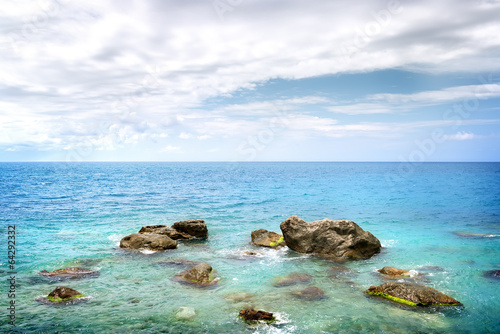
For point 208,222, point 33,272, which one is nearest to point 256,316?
point 33,272

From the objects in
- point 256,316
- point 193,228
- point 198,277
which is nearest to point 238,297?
point 256,316

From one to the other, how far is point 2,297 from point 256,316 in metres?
12.5

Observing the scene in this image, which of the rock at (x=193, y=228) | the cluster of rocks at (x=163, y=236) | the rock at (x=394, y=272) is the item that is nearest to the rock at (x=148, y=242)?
the cluster of rocks at (x=163, y=236)

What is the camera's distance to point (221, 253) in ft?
78.9

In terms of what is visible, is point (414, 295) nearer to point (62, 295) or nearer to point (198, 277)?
point (198, 277)

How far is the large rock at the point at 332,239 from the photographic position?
2289 cm

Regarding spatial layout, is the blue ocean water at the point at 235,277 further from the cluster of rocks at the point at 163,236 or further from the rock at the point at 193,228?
the rock at the point at 193,228

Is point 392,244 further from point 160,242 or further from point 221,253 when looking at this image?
point 160,242

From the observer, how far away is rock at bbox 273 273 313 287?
17688mm

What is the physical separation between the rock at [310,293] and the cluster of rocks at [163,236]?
12312 millimetres

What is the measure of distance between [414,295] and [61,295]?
55.1 ft

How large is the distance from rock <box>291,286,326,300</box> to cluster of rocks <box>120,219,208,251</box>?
12.3m

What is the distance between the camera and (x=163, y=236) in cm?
2545

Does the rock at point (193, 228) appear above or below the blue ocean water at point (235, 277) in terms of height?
above
